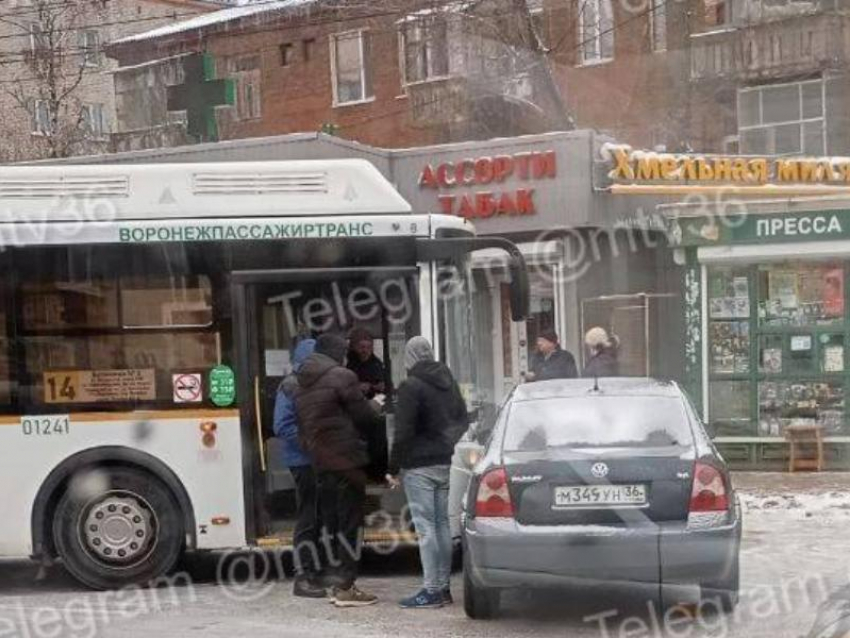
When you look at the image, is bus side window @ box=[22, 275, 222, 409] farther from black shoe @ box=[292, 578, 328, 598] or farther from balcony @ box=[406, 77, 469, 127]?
balcony @ box=[406, 77, 469, 127]

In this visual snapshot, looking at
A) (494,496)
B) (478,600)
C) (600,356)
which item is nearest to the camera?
(494,496)

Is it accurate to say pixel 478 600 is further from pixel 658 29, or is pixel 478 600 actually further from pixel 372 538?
pixel 658 29

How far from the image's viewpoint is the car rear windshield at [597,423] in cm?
745

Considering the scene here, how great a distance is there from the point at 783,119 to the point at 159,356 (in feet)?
58.8

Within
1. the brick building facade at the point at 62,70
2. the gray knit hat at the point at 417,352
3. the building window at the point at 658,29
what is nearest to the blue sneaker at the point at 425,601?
the gray knit hat at the point at 417,352

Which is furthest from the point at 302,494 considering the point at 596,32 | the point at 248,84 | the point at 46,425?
the point at 248,84

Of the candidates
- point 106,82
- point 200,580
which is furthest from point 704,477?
point 106,82

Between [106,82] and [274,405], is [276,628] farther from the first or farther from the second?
[106,82]

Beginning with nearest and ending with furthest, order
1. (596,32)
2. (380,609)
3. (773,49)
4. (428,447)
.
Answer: (428,447)
(380,609)
(773,49)
(596,32)

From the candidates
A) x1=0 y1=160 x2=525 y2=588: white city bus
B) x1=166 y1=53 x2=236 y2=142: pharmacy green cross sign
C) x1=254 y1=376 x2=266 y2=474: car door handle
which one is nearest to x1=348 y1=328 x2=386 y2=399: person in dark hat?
x1=0 y1=160 x2=525 y2=588: white city bus

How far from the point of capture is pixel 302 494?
8.54 m

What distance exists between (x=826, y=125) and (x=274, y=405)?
17.3 meters

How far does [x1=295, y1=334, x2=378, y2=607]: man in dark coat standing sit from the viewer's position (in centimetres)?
802

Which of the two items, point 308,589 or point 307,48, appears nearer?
Result: point 308,589
